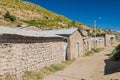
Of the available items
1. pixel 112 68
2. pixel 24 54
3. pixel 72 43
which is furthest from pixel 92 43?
pixel 24 54

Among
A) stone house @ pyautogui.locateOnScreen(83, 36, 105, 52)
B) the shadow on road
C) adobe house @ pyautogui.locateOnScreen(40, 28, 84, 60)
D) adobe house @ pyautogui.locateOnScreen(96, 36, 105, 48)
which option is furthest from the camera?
adobe house @ pyautogui.locateOnScreen(96, 36, 105, 48)

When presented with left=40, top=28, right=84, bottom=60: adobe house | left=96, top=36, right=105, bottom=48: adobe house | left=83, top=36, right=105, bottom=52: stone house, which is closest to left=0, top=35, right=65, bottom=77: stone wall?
left=40, top=28, right=84, bottom=60: adobe house

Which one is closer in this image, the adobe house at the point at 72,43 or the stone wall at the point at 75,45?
the adobe house at the point at 72,43

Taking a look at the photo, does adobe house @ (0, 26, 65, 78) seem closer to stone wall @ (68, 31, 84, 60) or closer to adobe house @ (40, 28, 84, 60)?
adobe house @ (40, 28, 84, 60)

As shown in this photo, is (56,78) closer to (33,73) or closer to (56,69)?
(33,73)

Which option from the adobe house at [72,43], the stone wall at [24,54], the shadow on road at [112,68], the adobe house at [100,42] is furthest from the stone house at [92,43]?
the stone wall at [24,54]

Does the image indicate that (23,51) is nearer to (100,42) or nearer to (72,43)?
(72,43)

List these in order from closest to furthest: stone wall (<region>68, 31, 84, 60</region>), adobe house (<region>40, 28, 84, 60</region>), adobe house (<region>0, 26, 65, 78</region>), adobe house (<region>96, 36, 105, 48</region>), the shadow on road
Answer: adobe house (<region>0, 26, 65, 78</region>)
the shadow on road
adobe house (<region>40, 28, 84, 60</region>)
stone wall (<region>68, 31, 84, 60</region>)
adobe house (<region>96, 36, 105, 48</region>)

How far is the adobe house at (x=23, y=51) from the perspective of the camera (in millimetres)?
13172

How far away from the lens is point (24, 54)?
15.0m

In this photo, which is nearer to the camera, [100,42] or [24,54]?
[24,54]

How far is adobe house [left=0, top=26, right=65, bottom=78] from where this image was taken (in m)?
13.2

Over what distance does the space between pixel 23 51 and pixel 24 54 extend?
0.22 m

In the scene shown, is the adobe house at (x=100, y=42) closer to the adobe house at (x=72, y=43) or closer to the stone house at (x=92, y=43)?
the stone house at (x=92, y=43)
